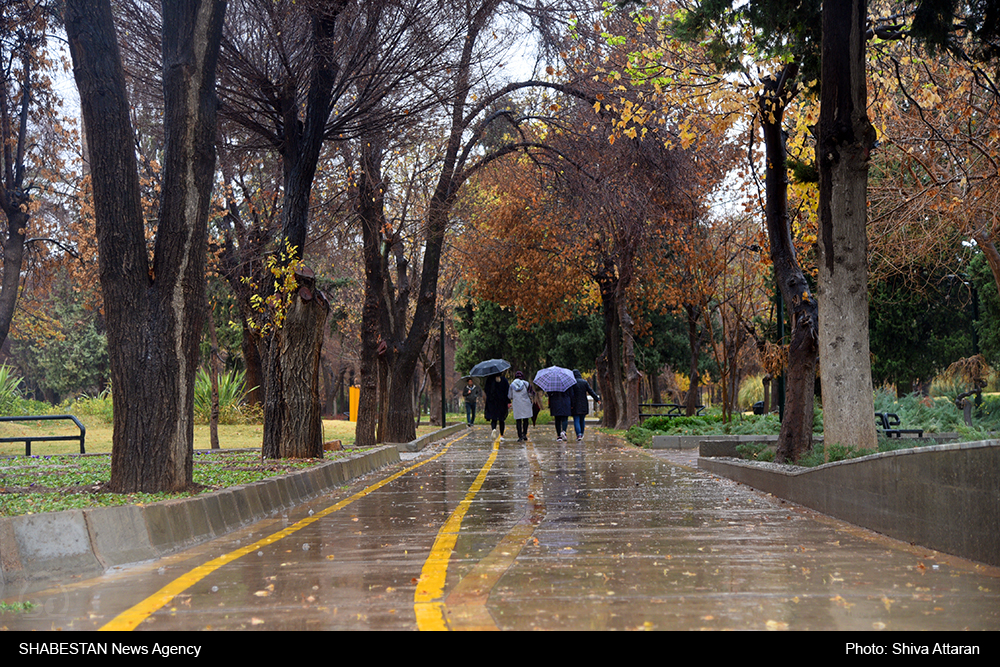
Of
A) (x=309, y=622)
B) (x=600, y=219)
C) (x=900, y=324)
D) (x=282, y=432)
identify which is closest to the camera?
(x=309, y=622)

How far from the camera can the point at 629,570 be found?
6.61 m

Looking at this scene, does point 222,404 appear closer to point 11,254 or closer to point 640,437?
point 11,254

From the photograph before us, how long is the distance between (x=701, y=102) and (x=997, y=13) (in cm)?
440

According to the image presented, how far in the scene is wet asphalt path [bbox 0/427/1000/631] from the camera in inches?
204

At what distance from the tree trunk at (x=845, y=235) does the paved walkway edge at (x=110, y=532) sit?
650 cm

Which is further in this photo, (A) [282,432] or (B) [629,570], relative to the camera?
(A) [282,432]

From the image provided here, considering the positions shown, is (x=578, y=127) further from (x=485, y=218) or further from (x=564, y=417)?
(x=485, y=218)

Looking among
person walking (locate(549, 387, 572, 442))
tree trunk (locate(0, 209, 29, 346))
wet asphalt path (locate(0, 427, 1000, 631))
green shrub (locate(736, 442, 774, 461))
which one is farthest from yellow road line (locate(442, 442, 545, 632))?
person walking (locate(549, 387, 572, 442))

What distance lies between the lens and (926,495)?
7.82 m

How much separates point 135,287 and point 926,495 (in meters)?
7.62

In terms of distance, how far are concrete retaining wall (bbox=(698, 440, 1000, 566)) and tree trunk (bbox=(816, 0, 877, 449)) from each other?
103 centimetres

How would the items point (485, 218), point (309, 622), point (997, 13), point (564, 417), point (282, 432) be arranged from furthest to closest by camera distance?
1. point (485, 218)
2. point (564, 417)
3. point (282, 432)
4. point (997, 13)
5. point (309, 622)
